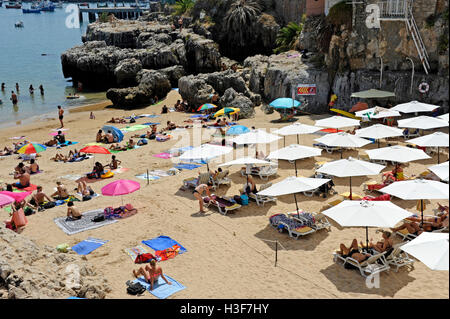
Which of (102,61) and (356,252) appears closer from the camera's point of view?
(356,252)

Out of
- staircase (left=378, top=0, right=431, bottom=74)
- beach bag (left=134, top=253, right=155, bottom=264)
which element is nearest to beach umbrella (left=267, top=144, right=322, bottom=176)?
beach bag (left=134, top=253, right=155, bottom=264)

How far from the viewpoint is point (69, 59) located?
155 feet

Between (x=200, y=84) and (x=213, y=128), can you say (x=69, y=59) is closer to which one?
(x=200, y=84)

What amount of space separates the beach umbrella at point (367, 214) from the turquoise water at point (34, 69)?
3100 centimetres

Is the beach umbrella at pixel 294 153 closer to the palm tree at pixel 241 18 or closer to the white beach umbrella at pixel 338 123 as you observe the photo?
the white beach umbrella at pixel 338 123

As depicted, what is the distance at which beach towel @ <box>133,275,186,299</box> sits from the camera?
349 inches

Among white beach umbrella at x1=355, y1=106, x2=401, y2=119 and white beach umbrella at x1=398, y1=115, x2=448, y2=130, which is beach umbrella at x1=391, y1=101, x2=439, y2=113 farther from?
white beach umbrella at x1=398, y1=115, x2=448, y2=130

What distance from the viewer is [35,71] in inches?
2346

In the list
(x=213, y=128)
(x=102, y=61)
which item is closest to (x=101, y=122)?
(x=213, y=128)

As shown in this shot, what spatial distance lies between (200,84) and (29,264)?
76.3 feet

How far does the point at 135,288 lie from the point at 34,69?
2381 inches

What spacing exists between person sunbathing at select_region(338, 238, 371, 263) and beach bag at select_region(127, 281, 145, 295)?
4557 mm
